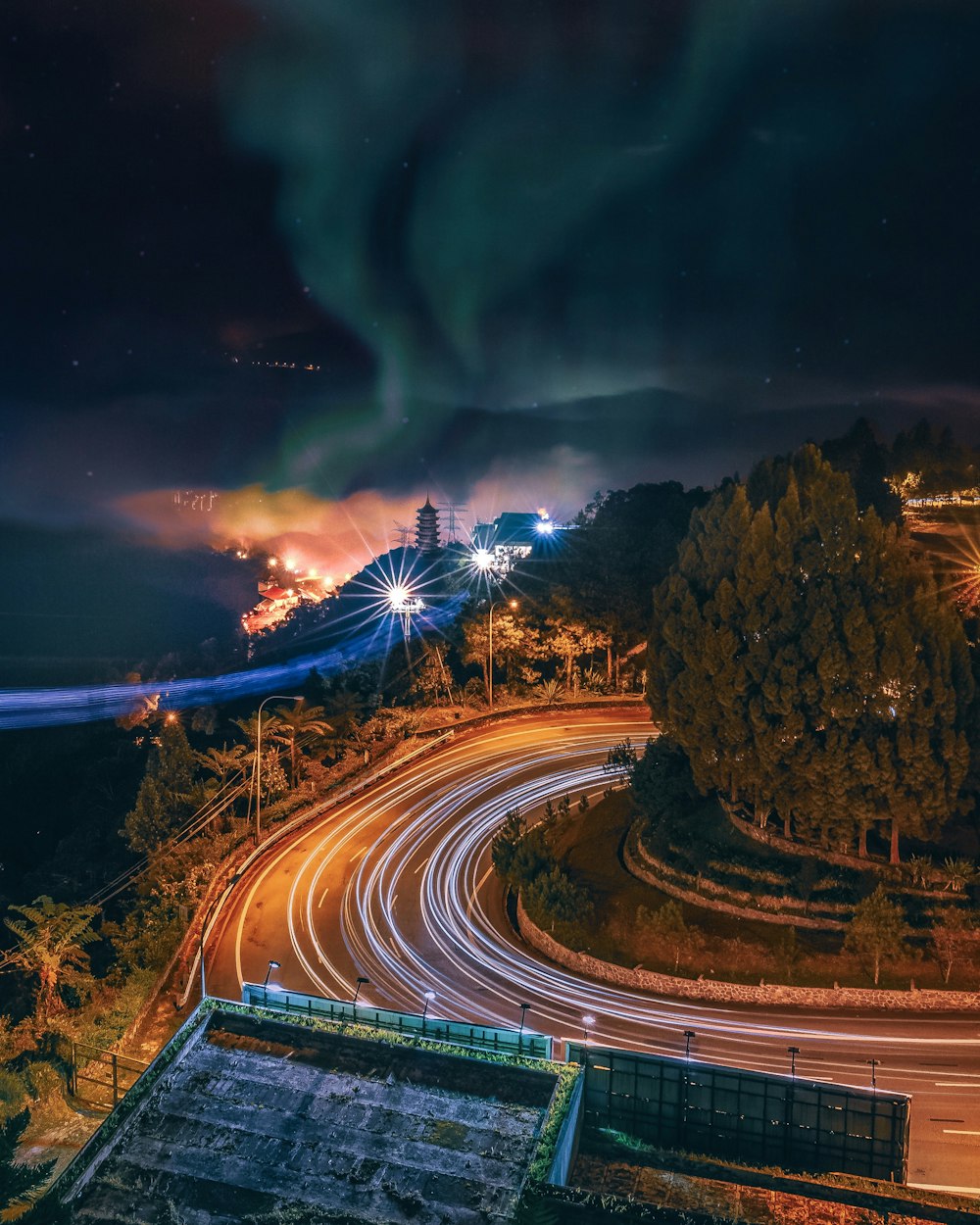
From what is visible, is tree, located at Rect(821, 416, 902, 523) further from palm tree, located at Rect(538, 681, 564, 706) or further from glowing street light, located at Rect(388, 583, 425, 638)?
glowing street light, located at Rect(388, 583, 425, 638)

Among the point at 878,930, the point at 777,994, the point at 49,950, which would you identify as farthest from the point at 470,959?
the point at 49,950

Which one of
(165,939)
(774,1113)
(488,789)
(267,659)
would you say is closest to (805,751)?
(774,1113)

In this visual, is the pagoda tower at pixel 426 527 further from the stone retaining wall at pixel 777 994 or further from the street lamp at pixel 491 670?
the stone retaining wall at pixel 777 994

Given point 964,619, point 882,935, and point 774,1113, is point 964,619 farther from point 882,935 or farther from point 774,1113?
point 774,1113

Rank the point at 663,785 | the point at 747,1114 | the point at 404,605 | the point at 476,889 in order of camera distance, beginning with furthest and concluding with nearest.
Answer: the point at 404,605
the point at 476,889
the point at 663,785
the point at 747,1114

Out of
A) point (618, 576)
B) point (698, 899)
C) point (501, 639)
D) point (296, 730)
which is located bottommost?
point (698, 899)

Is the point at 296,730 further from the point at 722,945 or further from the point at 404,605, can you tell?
the point at 404,605

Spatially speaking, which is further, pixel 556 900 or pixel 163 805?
pixel 163 805
